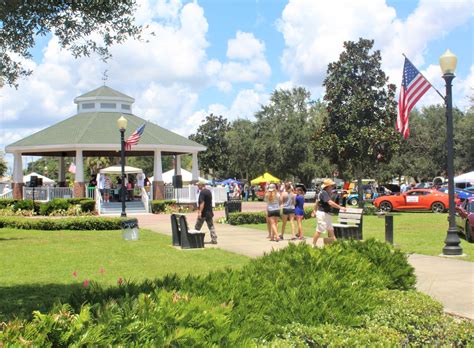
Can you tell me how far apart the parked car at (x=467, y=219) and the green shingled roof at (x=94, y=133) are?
2100 centimetres

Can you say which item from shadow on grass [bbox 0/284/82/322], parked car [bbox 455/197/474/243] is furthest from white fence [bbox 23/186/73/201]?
shadow on grass [bbox 0/284/82/322]

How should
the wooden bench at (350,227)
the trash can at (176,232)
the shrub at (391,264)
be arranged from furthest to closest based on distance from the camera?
the trash can at (176,232) → the wooden bench at (350,227) → the shrub at (391,264)

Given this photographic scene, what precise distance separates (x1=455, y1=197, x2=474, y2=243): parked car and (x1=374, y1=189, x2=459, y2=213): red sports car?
12.3 meters

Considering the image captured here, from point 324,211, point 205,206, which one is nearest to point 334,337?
point 324,211

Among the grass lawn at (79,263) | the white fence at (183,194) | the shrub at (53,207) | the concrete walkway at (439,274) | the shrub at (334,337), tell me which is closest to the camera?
the shrub at (334,337)

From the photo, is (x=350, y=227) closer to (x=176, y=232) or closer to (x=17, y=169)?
(x=176, y=232)

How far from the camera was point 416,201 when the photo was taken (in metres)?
30.8

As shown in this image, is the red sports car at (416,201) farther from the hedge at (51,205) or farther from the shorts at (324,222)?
the shorts at (324,222)

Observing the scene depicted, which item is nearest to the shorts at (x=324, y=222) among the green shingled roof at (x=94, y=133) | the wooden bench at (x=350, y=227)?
the wooden bench at (x=350, y=227)

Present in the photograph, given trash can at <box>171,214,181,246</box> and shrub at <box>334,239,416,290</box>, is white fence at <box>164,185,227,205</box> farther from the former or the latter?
shrub at <box>334,239,416,290</box>

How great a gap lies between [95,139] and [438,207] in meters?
20.2

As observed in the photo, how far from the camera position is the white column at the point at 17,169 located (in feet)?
114

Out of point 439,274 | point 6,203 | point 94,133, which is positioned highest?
point 94,133

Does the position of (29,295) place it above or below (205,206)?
below
